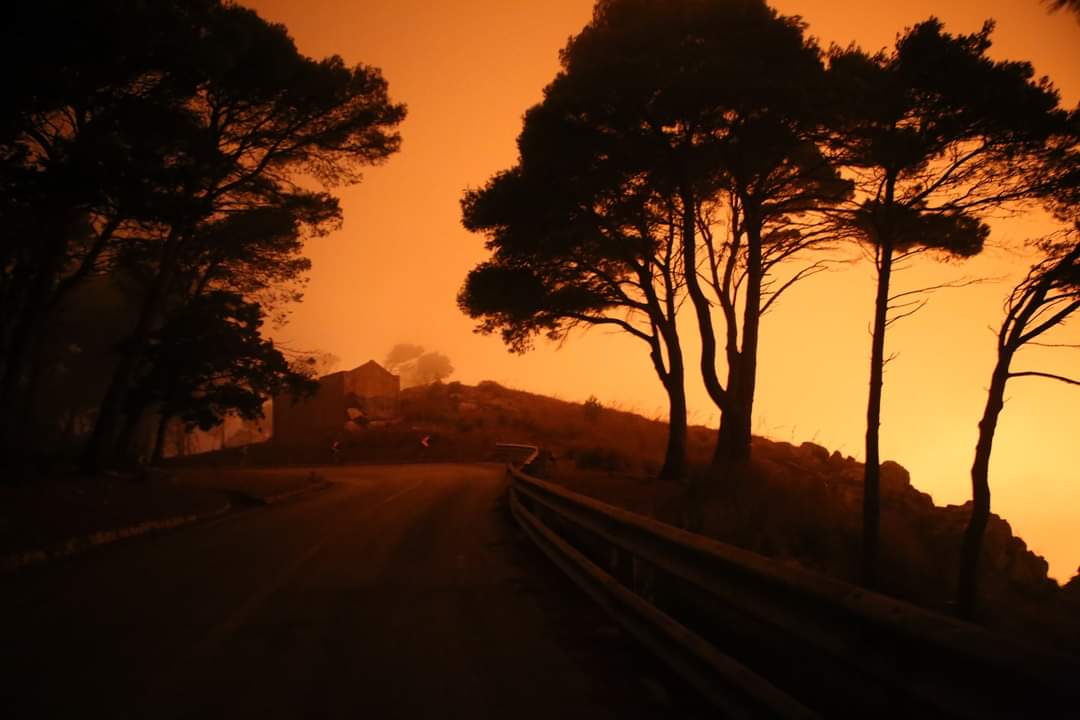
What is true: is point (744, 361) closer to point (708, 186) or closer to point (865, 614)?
point (708, 186)

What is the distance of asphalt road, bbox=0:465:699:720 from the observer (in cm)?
454

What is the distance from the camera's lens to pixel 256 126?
20188mm

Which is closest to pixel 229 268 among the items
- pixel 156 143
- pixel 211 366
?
pixel 211 366

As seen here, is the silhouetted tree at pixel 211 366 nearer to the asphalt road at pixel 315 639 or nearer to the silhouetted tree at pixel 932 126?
the asphalt road at pixel 315 639

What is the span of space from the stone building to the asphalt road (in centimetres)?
4400

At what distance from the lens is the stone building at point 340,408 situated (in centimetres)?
5475

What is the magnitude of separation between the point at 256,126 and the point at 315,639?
17.7m

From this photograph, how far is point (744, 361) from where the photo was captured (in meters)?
19.5

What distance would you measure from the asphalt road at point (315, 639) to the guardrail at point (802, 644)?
0.32 m

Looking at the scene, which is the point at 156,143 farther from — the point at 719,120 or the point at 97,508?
the point at 719,120

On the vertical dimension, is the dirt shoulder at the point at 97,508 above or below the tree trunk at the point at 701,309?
below

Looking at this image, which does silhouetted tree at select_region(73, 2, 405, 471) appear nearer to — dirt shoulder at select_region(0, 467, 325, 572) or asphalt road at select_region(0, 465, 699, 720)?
dirt shoulder at select_region(0, 467, 325, 572)

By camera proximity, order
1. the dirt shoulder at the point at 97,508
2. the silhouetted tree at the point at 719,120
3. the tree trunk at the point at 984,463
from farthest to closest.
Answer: the silhouetted tree at the point at 719,120 → the tree trunk at the point at 984,463 → the dirt shoulder at the point at 97,508

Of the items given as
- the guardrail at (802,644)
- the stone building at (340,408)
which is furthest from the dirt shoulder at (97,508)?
the stone building at (340,408)
